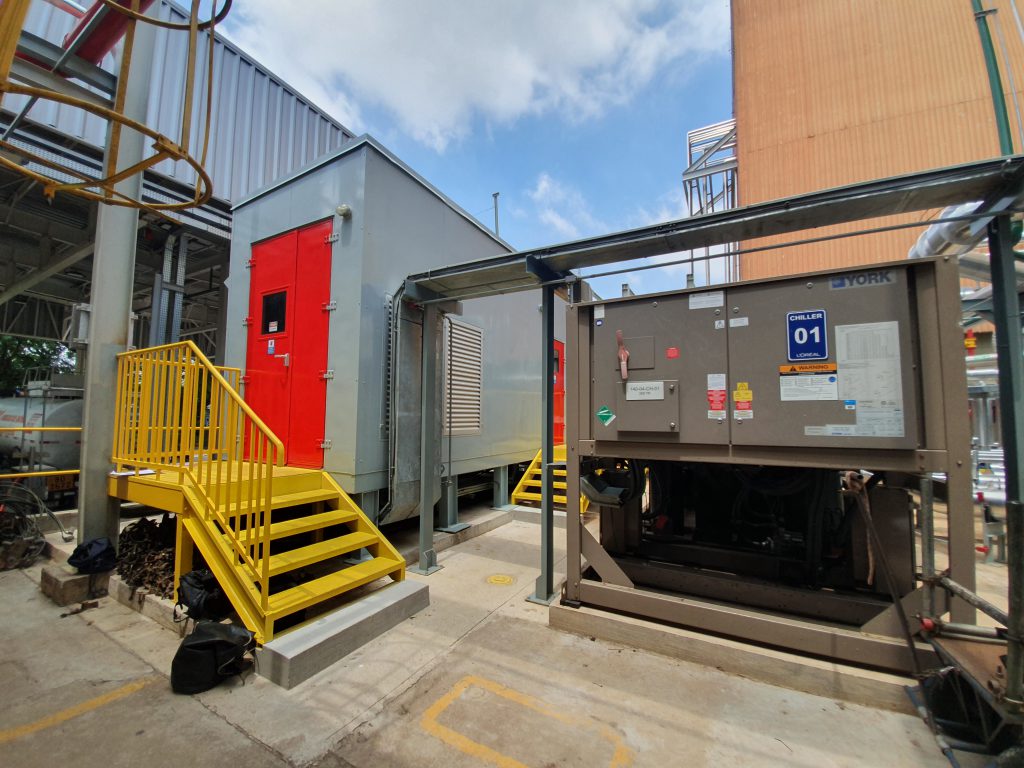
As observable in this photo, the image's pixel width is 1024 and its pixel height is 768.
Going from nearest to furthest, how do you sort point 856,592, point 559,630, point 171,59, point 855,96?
point 856,592 < point 559,630 < point 171,59 < point 855,96

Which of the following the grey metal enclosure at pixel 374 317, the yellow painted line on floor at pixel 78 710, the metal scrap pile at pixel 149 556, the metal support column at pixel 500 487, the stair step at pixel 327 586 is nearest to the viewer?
the yellow painted line on floor at pixel 78 710

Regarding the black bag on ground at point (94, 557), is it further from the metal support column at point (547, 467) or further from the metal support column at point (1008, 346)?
the metal support column at point (1008, 346)

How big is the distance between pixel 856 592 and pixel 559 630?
2030 mm

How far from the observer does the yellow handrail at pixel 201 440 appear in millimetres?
2861

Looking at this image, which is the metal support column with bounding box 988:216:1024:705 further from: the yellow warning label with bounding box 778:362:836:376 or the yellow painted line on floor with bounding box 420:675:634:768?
the yellow painted line on floor with bounding box 420:675:634:768

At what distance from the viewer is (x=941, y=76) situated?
9492 mm

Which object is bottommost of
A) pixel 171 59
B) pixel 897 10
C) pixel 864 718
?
pixel 864 718

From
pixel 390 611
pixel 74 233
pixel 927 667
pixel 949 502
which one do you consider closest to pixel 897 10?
pixel 949 502

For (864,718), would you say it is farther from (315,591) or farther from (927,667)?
(315,591)

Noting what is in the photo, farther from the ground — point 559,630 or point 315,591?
point 315,591

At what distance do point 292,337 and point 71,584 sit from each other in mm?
2633

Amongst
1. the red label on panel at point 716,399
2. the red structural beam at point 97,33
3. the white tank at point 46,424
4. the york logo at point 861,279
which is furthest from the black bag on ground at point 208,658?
the white tank at point 46,424

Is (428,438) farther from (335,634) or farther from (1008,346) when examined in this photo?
(1008,346)

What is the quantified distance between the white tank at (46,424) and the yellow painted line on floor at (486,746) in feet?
23.5
